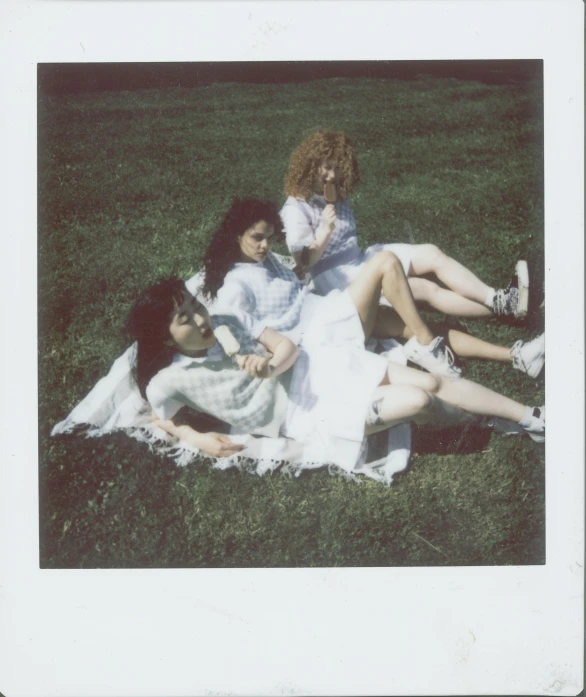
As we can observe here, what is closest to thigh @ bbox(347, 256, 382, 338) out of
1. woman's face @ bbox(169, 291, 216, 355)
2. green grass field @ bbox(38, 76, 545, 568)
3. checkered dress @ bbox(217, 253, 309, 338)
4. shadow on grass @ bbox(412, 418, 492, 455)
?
green grass field @ bbox(38, 76, 545, 568)

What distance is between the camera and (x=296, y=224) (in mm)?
2666

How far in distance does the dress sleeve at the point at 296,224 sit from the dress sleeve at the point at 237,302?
23 centimetres

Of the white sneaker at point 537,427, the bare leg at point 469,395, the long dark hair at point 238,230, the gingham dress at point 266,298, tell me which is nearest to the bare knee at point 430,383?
the bare leg at point 469,395

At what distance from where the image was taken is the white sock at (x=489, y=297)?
9.06ft

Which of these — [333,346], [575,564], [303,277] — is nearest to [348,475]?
[333,346]

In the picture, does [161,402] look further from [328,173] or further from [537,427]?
[537,427]

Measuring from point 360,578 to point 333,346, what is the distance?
0.84 meters

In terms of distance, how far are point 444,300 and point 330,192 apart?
0.57 m

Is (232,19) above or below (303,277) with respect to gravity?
above

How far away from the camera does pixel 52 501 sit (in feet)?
8.90

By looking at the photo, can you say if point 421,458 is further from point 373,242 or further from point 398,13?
point 398,13

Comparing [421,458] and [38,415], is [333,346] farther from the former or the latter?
[38,415]

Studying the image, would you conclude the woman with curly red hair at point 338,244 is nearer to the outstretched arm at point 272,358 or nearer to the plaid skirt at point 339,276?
the plaid skirt at point 339,276

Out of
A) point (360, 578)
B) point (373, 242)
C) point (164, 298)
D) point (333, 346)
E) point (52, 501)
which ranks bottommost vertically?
point (360, 578)
